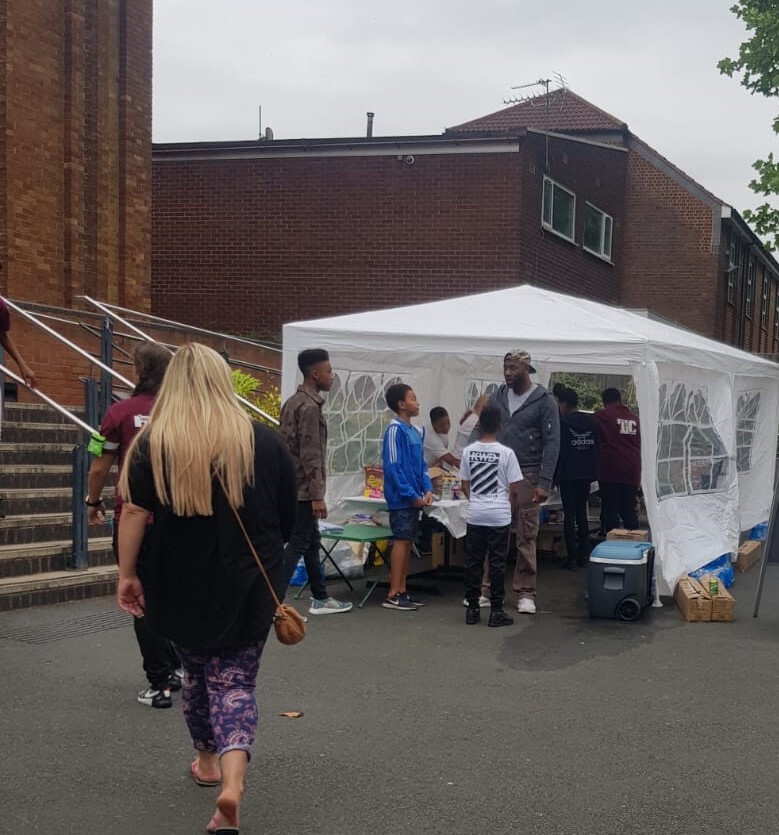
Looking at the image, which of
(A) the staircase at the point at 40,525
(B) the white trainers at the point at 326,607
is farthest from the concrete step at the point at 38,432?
(B) the white trainers at the point at 326,607

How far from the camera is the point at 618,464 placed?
11453 mm

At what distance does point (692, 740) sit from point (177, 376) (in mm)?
3135

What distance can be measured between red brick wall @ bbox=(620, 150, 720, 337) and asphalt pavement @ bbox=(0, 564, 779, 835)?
21536mm

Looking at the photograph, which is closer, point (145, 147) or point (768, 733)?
point (768, 733)

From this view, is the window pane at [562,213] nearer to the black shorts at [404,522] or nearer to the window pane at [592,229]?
the window pane at [592,229]

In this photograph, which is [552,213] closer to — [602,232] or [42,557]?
[602,232]

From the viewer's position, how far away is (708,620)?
848 centimetres

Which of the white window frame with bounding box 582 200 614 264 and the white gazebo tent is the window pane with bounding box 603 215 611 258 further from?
the white gazebo tent

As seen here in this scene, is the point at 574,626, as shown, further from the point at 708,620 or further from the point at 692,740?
the point at 692,740

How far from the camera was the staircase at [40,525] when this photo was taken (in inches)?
325

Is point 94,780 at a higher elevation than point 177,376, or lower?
lower

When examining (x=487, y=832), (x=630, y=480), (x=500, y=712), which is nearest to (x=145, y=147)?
(x=630, y=480)

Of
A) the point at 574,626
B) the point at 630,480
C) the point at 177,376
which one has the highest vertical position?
Answer: the point at 177,376

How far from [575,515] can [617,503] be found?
1.68 ft
